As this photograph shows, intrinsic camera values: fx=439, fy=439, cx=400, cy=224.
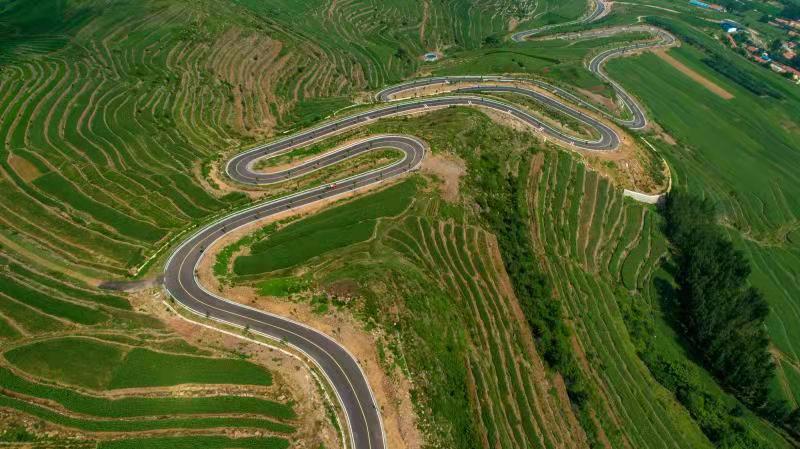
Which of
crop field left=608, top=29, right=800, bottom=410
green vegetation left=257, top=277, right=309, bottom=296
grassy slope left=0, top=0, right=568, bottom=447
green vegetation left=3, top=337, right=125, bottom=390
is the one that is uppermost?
grassy slope left=0, top=0, right=568, bottom=447

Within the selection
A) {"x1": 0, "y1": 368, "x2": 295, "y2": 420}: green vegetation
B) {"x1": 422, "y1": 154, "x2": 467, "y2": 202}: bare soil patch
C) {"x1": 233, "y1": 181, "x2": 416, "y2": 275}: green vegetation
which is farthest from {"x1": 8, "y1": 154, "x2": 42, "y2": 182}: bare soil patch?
{"x1": 422, "y1": 154, "x2": 467, "y2": 202}: bare soil patch

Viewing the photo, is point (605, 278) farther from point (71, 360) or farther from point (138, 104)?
point (138, 104)

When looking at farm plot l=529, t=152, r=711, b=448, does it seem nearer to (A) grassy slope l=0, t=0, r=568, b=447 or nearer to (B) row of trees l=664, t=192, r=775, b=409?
(B) row of trees l=664, t=192, r=775, b=409

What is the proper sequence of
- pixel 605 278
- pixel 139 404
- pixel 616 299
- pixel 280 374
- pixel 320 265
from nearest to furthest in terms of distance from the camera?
1. pixel 139 404
2. pixel 280 374
3. pixel 320 265
4. pixel 616 299
5. pixel 605 278


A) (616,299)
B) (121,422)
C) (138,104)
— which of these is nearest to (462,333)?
(616,299)

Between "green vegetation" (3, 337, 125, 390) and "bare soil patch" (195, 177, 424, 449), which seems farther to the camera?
"bare soil patch" (195, 177, 424, 449)

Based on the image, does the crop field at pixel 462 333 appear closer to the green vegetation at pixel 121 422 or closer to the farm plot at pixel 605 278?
the farm plot at pixel 605 278

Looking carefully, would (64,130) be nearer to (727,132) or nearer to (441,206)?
(441,206)
